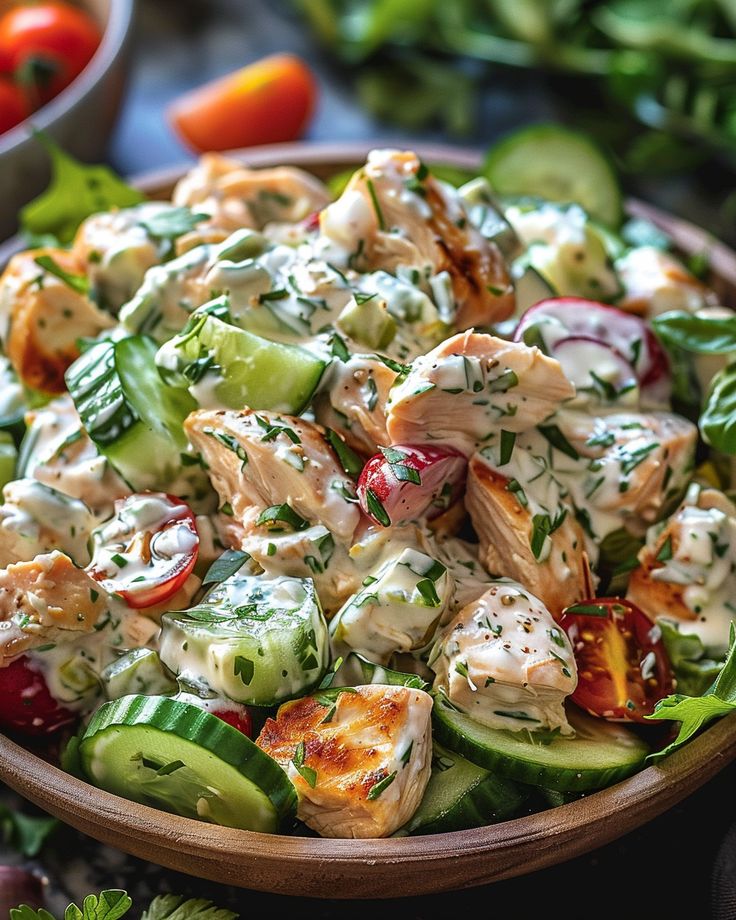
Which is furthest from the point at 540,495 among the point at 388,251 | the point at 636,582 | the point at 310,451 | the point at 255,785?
the point at 255,785

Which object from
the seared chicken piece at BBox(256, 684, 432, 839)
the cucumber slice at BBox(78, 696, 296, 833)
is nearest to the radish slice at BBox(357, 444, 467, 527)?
the seared chicken piece at BBox(256, 684, 432, 839)

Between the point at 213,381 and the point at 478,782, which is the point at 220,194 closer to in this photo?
the point at 213,381

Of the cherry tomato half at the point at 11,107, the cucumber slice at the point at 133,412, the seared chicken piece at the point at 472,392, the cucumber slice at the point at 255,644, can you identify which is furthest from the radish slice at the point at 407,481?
the cherry tomato half at the point at 11,107

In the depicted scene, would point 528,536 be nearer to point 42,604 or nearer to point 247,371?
point 247,371

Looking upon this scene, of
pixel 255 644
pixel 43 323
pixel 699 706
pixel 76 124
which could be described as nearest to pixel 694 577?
pixel 699 706

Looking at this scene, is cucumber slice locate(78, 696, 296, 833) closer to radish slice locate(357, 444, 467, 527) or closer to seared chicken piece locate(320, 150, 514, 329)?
radish slice locate(357, 444, 467, 527)
